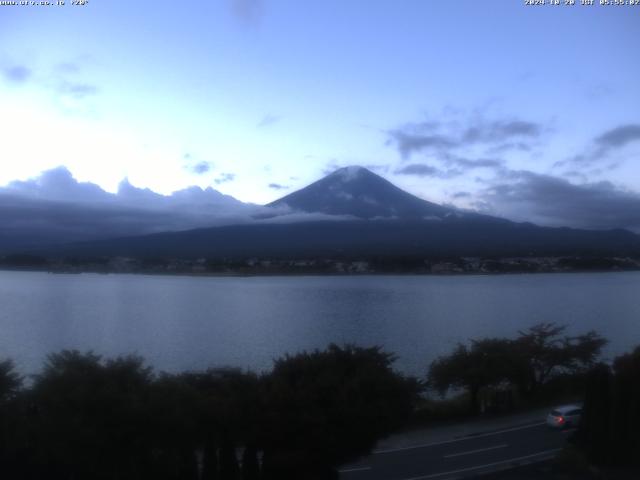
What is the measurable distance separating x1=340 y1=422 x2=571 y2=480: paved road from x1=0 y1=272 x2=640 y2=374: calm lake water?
7.60 m

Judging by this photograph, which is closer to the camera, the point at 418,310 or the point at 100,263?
the point at 418,310

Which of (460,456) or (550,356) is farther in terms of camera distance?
(550,356)

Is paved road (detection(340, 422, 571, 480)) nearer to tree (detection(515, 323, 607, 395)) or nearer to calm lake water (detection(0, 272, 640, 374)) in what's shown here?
tree (detection(515, 323, 607, 395))

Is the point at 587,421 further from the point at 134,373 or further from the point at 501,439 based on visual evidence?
the point at 134,373

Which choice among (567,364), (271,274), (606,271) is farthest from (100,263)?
(567,364)

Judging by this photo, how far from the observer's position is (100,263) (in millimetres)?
78750

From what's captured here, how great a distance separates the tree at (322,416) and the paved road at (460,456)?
932 mm

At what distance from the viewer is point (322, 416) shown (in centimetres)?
842

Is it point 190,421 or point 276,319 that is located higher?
point 190,421

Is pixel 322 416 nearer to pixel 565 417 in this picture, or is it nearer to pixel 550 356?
pixel 565 417

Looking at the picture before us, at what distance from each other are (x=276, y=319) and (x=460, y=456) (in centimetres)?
2296

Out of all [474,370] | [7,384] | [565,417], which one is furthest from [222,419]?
[474,370]

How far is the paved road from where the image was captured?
9.72 metres

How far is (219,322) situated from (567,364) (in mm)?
18206
